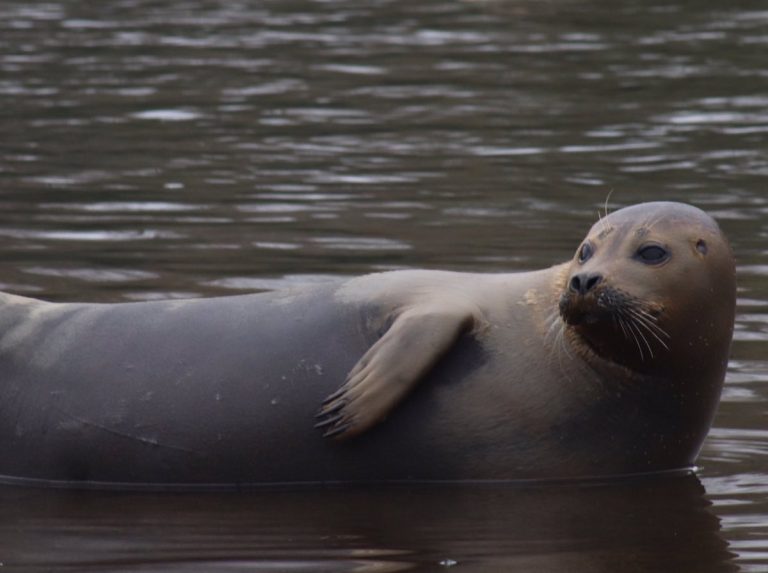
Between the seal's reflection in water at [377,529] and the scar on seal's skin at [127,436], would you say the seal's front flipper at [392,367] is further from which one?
the scar on seal's skin at [127,436]

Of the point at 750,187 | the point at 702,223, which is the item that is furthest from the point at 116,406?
the point at 750,187

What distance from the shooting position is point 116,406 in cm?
659

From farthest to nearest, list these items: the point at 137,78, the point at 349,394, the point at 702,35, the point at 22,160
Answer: the point at 702,35 < the point at 137,78 < the point at 22,160 < the point at 349,394

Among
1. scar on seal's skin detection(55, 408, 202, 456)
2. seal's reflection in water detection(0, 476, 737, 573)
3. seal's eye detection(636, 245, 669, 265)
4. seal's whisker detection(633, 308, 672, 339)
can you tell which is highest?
seal's eye detection(636, 245, 669, 265)

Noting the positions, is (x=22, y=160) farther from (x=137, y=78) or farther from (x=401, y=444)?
(x=401, y=444)

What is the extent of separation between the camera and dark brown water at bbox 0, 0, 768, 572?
19.5 feet

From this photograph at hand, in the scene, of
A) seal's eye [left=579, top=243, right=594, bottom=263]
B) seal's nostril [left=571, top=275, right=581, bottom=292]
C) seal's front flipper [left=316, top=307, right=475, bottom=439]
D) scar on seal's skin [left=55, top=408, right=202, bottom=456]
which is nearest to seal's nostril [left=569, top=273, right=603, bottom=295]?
seal's nostril [left=571, top=275, right=581, bottom=292]

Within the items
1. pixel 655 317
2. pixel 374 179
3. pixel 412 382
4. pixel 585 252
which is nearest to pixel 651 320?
pixel 655 317

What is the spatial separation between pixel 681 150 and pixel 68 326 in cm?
731

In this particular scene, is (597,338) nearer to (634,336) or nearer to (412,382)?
(634,336)

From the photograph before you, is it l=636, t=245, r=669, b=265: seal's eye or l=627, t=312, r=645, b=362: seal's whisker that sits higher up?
l=636, t=245, r=669, b=265: seal's eye

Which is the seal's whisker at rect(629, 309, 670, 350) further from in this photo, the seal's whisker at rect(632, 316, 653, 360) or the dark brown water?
the dark brown water

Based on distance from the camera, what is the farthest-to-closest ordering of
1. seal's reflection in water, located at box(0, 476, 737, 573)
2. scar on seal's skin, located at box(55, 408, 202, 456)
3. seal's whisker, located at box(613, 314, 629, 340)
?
scar on seal's skin, located at box(55, 408, 202, 456) → seal's whisker, located at box(613, 314, 629, 340) → seal's reflection in water, located at box(0, 476, 737, 573)

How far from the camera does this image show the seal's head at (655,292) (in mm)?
6086
